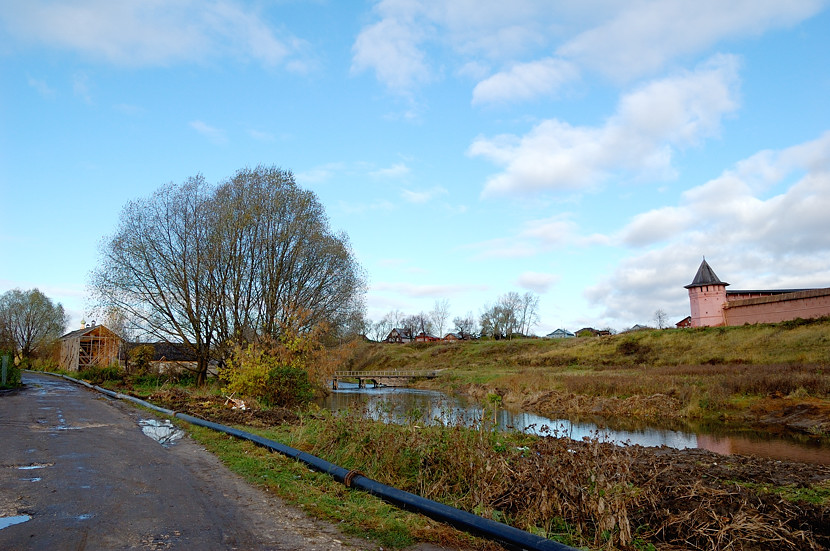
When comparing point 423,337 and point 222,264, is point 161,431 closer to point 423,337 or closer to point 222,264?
point 222,264

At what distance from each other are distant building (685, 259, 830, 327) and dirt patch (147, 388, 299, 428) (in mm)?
40293

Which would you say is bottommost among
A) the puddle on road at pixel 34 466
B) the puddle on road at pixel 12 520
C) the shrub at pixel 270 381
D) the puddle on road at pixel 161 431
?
the puddle on road at pixel 161 431

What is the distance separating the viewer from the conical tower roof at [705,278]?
48487 mm

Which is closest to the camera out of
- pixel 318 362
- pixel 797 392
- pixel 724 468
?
pixel 724 468

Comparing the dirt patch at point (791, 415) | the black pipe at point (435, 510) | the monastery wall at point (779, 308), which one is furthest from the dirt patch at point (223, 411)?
the monastery wall at point (779, 308)

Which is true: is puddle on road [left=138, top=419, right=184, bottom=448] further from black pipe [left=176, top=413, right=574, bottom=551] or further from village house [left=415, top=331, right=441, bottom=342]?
village house [left=415, top=331, right=441, bottom=342]

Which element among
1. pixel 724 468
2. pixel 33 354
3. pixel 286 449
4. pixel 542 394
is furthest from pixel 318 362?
pixel 33 354

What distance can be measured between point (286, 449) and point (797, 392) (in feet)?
69.7

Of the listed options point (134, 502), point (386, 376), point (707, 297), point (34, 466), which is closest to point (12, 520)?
point (134, 502)

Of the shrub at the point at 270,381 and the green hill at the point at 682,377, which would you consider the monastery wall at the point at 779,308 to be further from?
the shrub at the point at 270,381

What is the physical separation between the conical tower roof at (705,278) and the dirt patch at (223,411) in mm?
45138

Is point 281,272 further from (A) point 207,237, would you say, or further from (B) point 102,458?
(B) point 102,458

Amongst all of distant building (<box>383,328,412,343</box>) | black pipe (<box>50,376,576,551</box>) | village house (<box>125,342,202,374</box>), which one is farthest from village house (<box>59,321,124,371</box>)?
distant building (<box>383,328,412,343</box>)

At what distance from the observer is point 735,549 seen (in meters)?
5.20
